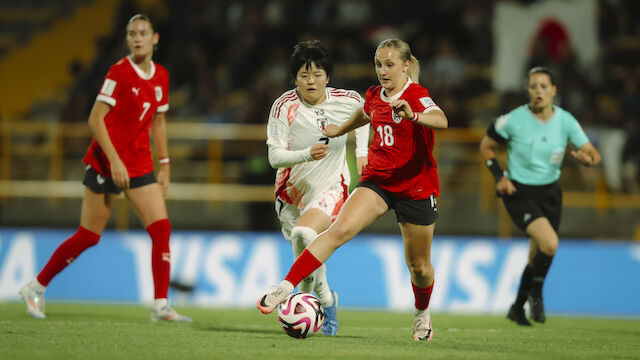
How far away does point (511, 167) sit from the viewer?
28.3ft

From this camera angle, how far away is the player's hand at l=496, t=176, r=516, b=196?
8.41 m

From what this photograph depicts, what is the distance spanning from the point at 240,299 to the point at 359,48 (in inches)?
258

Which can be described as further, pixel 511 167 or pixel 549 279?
pixel 549 279

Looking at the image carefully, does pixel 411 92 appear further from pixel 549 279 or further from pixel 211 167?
pixel 211 167

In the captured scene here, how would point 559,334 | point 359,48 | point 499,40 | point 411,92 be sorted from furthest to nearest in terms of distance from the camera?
1. point 359,48
2. point 499,40
3. point 559,334
4. point 411,92

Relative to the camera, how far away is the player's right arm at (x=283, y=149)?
6.34m

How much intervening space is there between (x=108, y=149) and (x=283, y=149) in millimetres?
1532

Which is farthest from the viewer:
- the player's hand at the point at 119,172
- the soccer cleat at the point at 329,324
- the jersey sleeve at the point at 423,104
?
→ the player's hand at the point at 119,172

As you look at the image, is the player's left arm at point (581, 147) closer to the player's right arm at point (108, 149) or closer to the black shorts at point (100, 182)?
the black shorts at point (100, 182)

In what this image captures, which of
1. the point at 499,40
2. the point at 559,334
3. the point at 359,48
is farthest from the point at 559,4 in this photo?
the point at 559,334

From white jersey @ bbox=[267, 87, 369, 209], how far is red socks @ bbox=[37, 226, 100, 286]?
175cm

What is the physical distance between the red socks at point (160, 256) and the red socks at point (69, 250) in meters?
0.53

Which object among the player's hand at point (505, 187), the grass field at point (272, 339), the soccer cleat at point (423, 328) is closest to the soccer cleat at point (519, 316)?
the grass field at point (272, 339)

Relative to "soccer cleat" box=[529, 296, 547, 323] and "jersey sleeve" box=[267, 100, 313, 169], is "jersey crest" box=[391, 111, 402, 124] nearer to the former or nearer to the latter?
"jersey sleeve" box=[267, 100, 313, 169]
